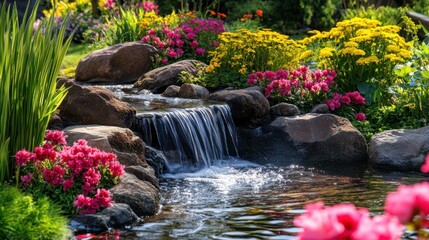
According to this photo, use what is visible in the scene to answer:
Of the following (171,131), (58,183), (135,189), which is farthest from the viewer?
(171,131)

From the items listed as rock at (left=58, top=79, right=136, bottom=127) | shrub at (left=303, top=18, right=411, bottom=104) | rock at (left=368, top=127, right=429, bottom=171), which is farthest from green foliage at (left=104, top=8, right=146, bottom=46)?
rock at (left=368, top=127, right=429, bottom=171)

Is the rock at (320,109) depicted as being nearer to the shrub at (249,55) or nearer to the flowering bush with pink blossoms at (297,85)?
the flowering bush with pink blossoms at (297,85)

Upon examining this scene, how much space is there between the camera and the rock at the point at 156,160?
9.70 metres

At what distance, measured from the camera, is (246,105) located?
1132 centimetres

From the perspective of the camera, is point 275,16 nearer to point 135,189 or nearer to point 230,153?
point 230,153

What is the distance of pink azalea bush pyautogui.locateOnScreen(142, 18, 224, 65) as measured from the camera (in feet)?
49.5

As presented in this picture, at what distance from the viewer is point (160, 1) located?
23.8 metres

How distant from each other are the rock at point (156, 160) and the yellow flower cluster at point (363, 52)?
334cm

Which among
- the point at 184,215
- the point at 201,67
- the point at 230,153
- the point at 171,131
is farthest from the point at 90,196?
the point at 201,67

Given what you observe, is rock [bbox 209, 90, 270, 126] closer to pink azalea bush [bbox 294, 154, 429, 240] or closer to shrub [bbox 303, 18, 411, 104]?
shrub [bbox 303, 18, 411, 104]

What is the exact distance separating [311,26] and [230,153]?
43.7ft

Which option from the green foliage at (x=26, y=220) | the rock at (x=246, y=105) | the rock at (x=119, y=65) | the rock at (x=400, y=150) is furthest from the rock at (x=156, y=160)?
the rock at (x=119, y=65)

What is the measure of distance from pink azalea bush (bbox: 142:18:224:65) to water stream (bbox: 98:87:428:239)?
2.54 m

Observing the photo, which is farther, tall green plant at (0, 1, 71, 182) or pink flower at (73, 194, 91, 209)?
pink flower at (73, 194, 91, 209)
